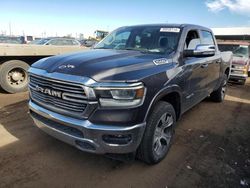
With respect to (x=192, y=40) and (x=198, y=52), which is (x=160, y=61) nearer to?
(x=198, y=52)

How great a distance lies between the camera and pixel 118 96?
2.69 meters

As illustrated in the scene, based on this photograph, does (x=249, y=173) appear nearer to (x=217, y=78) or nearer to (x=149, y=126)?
(x=149, y=126)

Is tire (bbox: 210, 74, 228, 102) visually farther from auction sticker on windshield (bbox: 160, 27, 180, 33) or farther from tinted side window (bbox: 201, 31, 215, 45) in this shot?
auction sticker on windshield (bbox: 160, 27, 180, 33)

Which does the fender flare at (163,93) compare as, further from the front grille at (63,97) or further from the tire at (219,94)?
the tire at (219,94)

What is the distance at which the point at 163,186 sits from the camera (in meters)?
2.98

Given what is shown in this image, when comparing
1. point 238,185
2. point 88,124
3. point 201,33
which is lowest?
point 238,185

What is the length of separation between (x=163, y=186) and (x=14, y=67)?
5.75 m

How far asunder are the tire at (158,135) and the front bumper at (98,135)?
207 mm

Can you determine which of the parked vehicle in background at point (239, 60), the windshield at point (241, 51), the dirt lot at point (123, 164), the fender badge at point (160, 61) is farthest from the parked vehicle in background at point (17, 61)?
the windshield at point (241, 51)

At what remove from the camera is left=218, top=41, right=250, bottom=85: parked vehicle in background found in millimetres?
10266

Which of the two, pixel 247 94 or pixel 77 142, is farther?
pixel 247 94

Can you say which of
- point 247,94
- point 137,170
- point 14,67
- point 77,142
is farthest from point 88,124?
point 247,94

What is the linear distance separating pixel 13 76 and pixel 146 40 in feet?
15.2

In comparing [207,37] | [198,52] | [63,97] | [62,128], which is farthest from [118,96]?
[207,37]
